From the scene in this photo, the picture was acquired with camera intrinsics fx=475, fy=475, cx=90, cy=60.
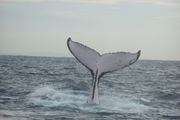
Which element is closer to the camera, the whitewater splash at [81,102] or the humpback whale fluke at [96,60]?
the humpback whale fluke at [96,60]

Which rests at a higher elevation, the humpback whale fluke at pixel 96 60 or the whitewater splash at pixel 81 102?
the humpback whale fluke at pixel 96 60

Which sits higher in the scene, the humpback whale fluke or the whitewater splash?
the humpback whale fluke

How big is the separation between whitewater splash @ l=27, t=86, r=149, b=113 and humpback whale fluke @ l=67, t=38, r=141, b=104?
10.4 inches

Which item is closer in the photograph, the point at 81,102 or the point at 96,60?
the point at 96,60

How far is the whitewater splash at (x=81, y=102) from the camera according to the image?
814 cm

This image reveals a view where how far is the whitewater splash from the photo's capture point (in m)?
8.14

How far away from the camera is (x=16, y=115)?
24.3ft

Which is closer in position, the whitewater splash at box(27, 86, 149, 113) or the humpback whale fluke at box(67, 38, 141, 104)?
the humpback whale fluke at box(67, 38, 141, 104)

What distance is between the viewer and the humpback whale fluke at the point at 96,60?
779 cm

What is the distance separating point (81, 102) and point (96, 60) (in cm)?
98

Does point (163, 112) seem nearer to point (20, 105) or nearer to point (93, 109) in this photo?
point (93, 109)

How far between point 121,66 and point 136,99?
2391mm

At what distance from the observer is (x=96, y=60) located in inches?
317

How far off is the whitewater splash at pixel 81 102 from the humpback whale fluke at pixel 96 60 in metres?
0.26
